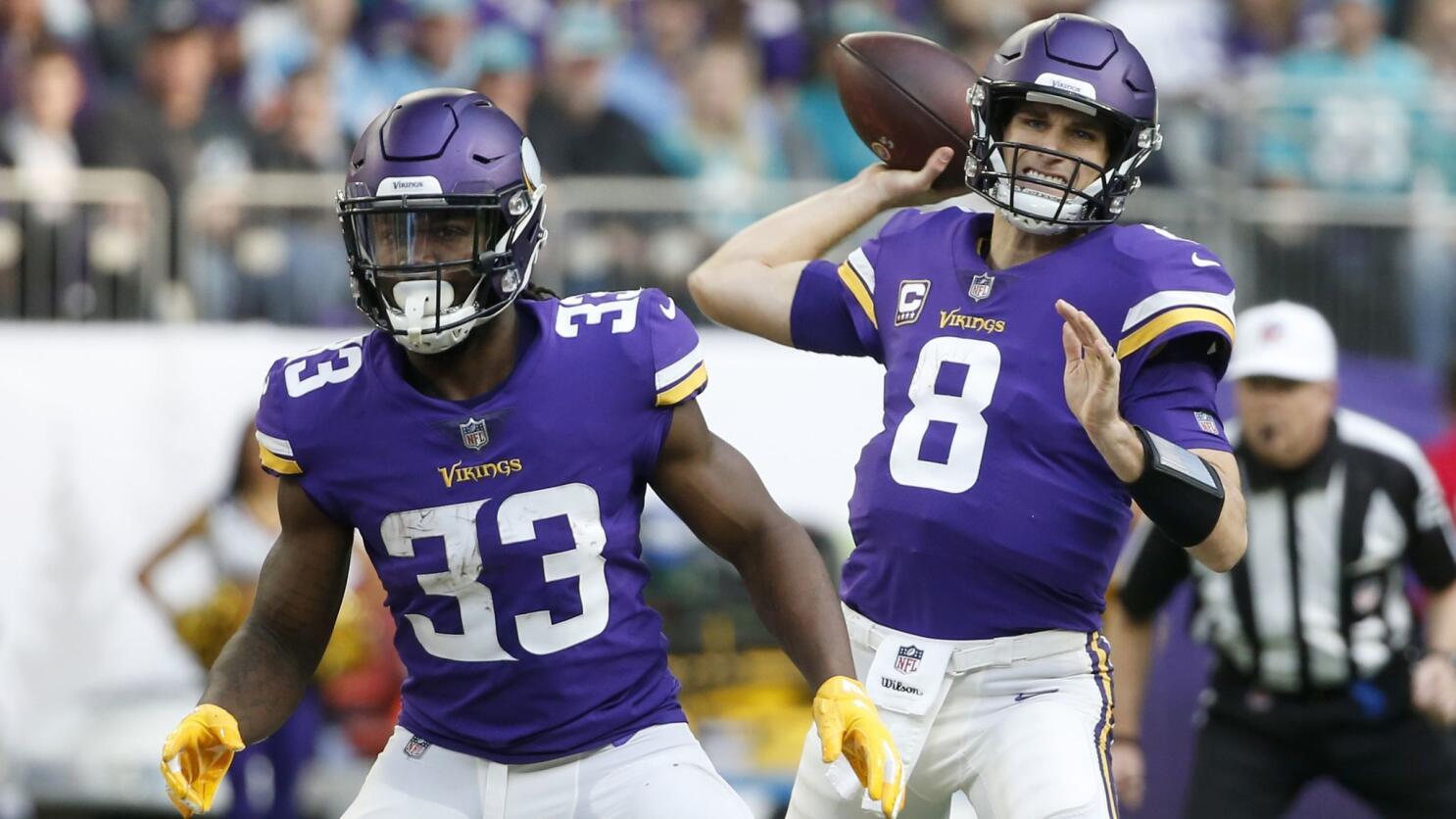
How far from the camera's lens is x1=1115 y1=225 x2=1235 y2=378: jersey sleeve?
11.3 ft

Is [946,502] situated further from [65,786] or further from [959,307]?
[65,786]

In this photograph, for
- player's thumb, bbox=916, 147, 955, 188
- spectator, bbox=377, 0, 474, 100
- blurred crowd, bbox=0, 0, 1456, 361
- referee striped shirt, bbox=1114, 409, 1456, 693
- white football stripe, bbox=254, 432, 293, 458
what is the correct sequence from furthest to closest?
spectator, bbox=377, 0, 474, 100
blurred crowd, bbox=0, 0, 1456, 361
referee striped shirt, bbox=1114, 409, 1456, 693
player's thumb, bbox=916, 147, 955, 188
white football stripe, bbox=254, 432, 293, 458

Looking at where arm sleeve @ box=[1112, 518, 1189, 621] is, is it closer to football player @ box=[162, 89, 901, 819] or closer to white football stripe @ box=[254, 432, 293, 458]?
football player @ box=[162, 89, 901, 819]

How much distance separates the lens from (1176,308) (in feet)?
11.3

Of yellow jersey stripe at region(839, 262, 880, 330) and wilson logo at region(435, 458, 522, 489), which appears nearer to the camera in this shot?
wilson logo at region(435, 458, 522, 489)

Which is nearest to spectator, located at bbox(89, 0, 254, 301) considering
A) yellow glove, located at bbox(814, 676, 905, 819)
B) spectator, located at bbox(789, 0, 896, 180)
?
spectator, located at bbox(789, 0, 896, 180)

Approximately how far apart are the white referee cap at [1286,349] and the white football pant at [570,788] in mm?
2628

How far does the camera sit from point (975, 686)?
11.8 feet

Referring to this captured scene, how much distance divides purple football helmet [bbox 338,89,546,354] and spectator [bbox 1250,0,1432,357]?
476 cm

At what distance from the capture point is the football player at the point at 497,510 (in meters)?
3.26

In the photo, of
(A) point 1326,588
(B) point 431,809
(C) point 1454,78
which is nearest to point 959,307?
(B) point 431,809

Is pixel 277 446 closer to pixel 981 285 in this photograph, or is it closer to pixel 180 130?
pixel 981 285

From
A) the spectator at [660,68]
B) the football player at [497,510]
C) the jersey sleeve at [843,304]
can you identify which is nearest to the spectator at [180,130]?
the spectator at [660,68]

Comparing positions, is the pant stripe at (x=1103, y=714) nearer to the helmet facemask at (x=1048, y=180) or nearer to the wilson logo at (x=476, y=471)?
the helmet facemask at (x=1048, y=180)
